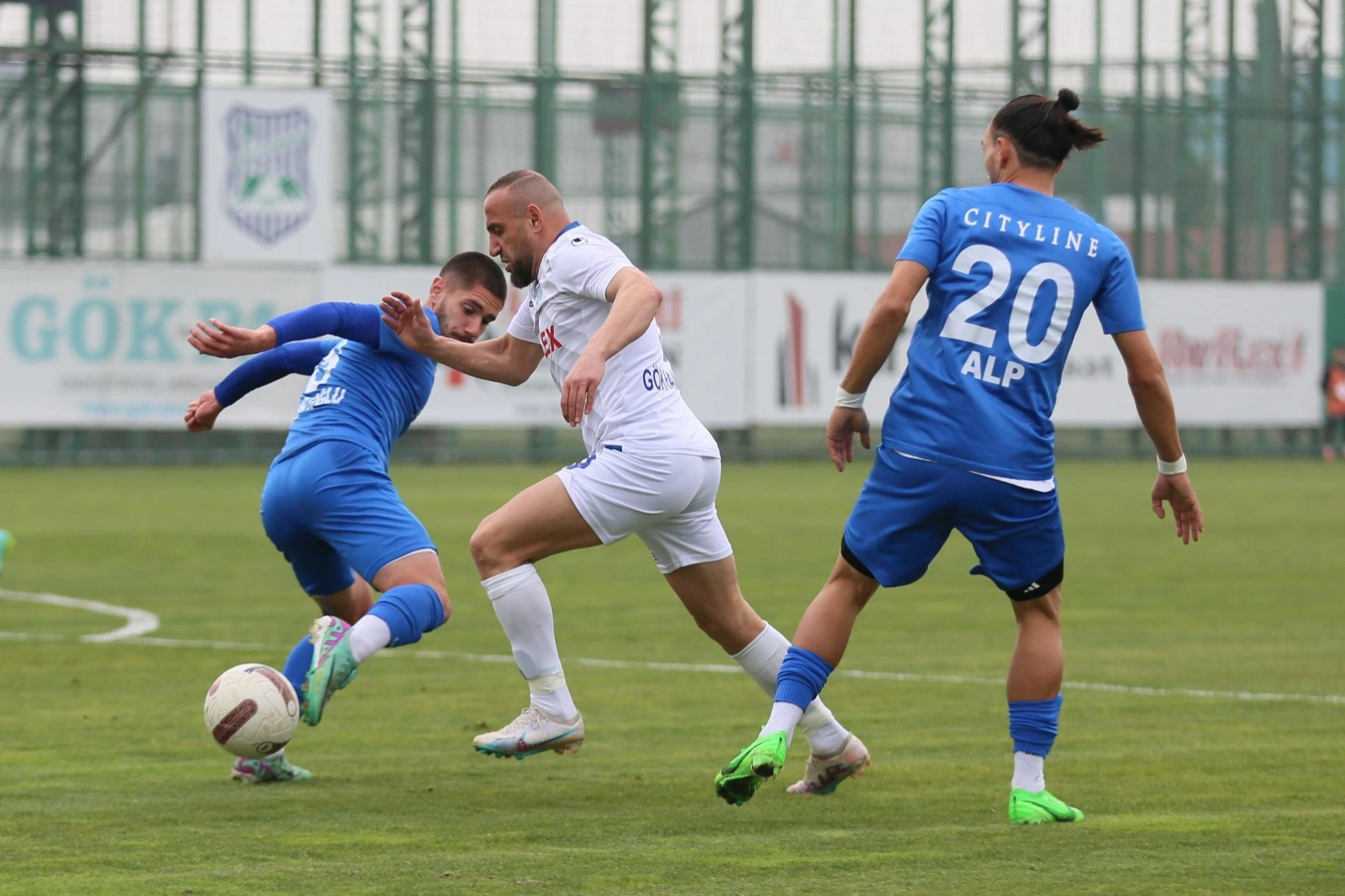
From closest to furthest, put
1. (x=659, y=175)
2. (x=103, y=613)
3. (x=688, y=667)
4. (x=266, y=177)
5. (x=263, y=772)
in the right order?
(x=263, y=772)
(x=688, y=667)
(x=103, y=613)
(x=266, y=177)
(x=659, y=175)

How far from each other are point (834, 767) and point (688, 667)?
10.7 feet

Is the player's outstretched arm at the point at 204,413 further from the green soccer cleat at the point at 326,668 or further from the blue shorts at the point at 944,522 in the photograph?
the blue shorts at the point at 944,522

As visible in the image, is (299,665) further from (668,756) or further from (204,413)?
(668,756)

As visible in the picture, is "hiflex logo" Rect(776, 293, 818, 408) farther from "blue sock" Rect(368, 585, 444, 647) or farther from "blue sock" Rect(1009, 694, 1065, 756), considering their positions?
"blue sock" Rect(1009, 694, 1065, 756)

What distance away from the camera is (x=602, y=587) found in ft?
45.0

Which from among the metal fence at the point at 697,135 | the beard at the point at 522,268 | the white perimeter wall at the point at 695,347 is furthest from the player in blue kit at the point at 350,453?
the metal fence at the point at 697,135

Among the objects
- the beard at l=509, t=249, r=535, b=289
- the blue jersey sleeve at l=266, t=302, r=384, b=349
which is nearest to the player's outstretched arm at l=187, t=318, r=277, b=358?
the blue jersey sleeve at l=266, t=302, r=384, b=349

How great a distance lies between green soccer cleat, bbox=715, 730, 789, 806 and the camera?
560 cm

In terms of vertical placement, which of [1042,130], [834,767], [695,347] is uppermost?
[1042,130]

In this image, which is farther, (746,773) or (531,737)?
(531,737)

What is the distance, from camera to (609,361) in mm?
6258

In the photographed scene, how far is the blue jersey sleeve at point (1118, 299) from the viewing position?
19.4ft

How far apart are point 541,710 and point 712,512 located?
2.85 feet

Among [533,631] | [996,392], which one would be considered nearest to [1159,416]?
[996,392]
